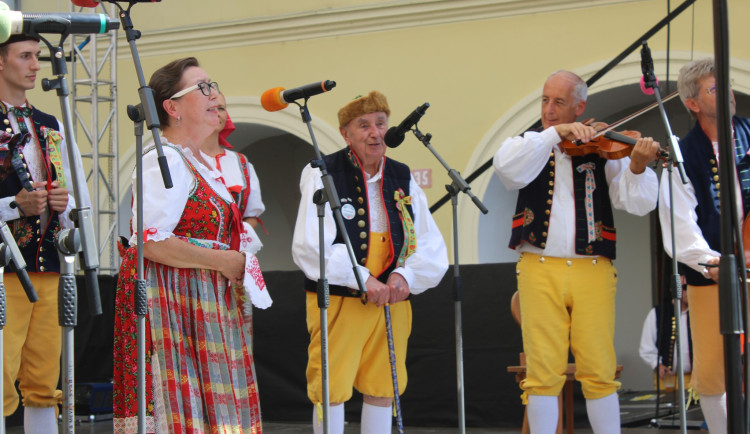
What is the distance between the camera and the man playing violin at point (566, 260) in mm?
3414

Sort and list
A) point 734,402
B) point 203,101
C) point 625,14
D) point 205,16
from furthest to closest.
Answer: point 205,16, point 625,14, point 203,101, point 734,402

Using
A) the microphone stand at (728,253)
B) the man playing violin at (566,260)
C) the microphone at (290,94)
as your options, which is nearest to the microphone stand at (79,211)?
the microphone at (290,94)

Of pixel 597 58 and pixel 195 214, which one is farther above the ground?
pixel 597 58

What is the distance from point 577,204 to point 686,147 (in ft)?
1.58

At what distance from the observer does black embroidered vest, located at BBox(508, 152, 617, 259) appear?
11.4ft

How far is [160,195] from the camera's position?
2682mm

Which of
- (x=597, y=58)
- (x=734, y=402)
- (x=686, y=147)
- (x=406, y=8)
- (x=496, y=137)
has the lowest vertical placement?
(x=734, y=402)

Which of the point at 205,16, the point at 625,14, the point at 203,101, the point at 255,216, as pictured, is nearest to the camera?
the point at 203,101

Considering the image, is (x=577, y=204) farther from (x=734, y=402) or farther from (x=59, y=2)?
(x=59, y=2)

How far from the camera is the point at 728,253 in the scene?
5.50 feet

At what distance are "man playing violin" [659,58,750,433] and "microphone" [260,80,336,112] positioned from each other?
4.67ft

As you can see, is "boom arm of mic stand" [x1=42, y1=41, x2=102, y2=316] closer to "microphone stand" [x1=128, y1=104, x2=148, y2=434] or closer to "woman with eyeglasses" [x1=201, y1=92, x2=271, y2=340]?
"microphone stand" [x1=128, y1=104, x2=148, y2=434]

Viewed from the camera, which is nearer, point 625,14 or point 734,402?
point 734,402

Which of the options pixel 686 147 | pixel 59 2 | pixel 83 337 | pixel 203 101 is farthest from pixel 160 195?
pixel 59 2
